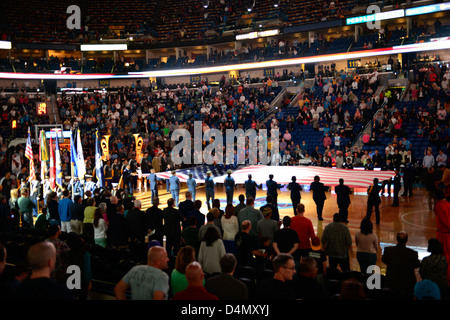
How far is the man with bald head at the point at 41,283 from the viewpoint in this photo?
4207 millimetres

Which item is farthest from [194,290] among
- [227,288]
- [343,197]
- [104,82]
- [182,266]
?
[104,82]

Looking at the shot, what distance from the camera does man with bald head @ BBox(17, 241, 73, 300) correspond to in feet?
13.8

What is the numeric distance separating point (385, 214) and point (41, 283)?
13.2 m

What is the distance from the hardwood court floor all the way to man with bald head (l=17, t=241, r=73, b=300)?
23.4 ft

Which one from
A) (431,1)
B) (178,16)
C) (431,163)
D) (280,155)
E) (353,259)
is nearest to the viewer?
(353,259)

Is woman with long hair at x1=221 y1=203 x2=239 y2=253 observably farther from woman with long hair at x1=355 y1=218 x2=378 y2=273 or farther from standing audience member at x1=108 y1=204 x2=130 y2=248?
standing audience member at x1=108 y1=204 x2=130 y2=248

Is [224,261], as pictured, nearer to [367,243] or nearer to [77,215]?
[367,243]

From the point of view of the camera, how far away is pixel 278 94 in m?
32.7

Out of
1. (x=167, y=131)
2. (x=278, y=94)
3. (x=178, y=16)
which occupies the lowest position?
(x=167, y=131)

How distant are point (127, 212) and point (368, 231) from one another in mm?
5569

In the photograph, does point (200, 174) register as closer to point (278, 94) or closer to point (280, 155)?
point (280, 155)

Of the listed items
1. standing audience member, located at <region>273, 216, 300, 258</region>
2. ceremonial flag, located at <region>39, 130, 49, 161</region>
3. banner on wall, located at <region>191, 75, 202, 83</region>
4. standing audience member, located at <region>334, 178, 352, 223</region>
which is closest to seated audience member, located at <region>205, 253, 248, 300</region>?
standing audience member, located at <region>273, 216, 300, 258</region>

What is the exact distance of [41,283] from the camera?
13.9 ft

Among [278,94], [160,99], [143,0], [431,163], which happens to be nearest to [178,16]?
[143,0]
